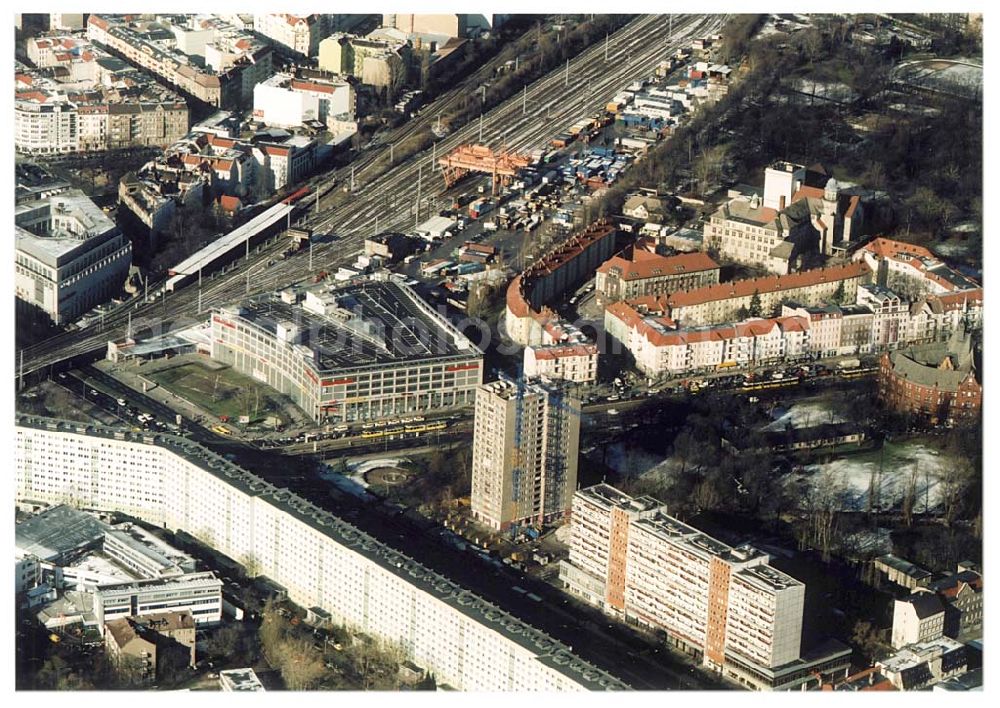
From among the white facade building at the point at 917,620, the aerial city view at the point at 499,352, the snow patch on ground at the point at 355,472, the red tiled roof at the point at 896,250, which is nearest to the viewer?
the aerial city view at the point at 499,352

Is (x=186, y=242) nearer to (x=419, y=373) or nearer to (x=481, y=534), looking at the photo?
(x=419, y=373)

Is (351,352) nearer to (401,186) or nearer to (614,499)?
(614,499)

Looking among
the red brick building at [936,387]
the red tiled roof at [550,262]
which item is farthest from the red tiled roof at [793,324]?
the red tiled roof at [550,262]

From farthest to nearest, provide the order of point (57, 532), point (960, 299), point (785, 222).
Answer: point (785, 222), point (960, 299), point (57, 532)

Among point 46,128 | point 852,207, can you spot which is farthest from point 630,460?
point 46,128

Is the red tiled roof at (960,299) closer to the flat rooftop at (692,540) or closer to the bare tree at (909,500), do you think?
the bare tree at (909,500)

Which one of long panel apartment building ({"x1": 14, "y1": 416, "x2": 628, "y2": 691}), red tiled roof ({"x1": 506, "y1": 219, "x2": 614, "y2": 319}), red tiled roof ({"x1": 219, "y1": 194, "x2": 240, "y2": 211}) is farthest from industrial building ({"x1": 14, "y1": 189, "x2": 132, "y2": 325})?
red tiled roof ({"x1": 506, "y1": 219, "x2": 614, "y2": 319})
